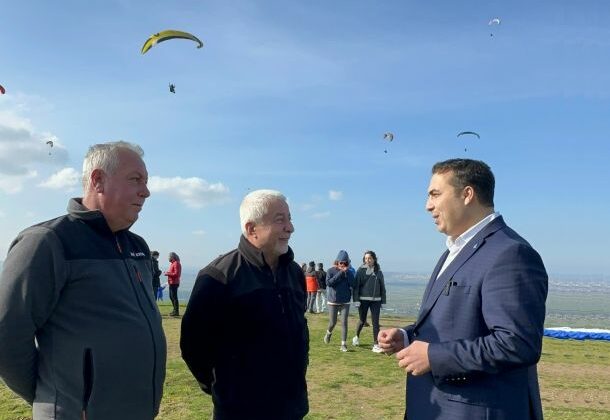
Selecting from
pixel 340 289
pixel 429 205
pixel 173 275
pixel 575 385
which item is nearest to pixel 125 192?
pixel 429 205

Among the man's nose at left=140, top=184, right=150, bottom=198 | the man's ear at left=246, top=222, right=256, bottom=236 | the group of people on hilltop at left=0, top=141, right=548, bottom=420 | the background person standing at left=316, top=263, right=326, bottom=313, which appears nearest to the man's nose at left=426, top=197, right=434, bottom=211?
the group of people on hilltop at left=0, top=141, right=548, bottom=420

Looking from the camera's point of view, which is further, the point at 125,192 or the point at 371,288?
the point at 371,288

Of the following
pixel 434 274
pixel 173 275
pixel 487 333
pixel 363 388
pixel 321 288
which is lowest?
pixel 363 388

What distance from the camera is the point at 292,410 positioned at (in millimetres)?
3697

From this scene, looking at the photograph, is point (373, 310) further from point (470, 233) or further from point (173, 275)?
point (470, 233)

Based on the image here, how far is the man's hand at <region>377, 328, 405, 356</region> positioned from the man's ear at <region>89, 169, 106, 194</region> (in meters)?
2.10

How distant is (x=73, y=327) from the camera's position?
9.56 feet

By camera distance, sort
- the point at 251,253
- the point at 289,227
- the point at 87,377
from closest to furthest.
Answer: the point at 87,377 → the point at 251,253 → the point at 289,227

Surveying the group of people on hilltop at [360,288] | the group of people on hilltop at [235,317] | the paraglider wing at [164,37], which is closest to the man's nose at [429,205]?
the group of people on hilltop at [235,317]

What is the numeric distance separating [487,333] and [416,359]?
45cm

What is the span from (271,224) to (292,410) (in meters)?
1.39

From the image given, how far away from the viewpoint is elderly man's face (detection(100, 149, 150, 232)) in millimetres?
3273

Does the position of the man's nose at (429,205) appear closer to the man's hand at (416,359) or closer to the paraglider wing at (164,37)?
the man's hand at (416,359)

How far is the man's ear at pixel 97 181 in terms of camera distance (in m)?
3.28
